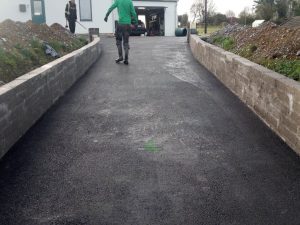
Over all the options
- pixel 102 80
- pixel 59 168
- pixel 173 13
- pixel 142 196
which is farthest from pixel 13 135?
pixel 173 13

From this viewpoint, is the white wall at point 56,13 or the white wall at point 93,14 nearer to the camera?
the white wall at point 56,13

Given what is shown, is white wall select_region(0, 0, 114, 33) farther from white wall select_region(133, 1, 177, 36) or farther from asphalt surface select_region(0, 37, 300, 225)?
asphalt surface select_region(0, 37, 300, 225)

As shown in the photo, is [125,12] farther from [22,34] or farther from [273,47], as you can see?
[273,47]

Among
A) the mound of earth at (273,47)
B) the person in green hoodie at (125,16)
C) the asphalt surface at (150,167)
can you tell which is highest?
the person in green hoodie at (125,16)

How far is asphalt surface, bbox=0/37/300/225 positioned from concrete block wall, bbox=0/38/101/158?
0.19 meters

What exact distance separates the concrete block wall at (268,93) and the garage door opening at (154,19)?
90.4ft

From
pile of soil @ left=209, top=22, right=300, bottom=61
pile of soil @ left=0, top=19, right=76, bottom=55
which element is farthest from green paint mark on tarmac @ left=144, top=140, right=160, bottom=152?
pile of soil @ left=0, top=19, right=76, bottom=55

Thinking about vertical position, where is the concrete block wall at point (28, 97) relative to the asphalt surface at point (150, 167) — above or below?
above

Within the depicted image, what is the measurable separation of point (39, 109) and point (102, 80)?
3761 millimetres

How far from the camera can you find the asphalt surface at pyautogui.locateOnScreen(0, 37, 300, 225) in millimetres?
3557

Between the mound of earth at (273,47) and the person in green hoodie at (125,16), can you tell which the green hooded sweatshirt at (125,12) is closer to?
the person in green hoodie at (125,16)

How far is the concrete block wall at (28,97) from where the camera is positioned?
196 inches

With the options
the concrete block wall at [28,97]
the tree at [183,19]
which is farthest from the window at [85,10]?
the tree at [183,19]

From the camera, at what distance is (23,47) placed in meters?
9.45
